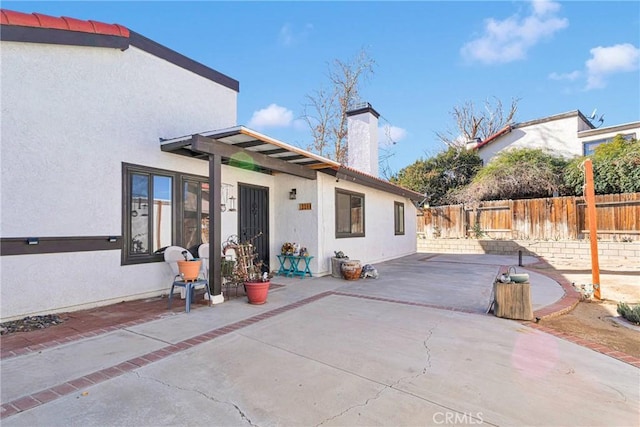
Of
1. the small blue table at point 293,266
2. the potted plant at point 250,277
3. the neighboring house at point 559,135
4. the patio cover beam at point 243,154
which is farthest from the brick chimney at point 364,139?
the neighboring house at point 559,135

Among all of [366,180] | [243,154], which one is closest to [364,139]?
[366,180]

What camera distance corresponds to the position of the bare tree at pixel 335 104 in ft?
60.1

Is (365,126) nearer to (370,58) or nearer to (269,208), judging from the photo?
(269,208)

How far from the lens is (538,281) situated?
763 centimetres

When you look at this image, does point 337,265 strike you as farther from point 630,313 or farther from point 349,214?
point 630,313

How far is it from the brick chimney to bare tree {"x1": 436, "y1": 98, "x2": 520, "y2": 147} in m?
17.8

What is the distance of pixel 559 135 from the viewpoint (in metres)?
17.9

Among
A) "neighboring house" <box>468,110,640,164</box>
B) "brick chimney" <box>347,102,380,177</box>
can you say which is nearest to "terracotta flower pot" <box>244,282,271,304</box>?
"brick chimney" <box>347,102,380,177</box>

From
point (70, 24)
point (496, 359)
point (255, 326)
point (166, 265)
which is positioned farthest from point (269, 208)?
point (496, 359)

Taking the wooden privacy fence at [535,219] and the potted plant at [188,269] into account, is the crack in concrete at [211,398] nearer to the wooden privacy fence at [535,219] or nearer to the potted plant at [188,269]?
the potted plant at [188,269]

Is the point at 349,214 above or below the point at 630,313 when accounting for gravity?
above

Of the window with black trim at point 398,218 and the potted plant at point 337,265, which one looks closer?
the potted plant at point 337,265

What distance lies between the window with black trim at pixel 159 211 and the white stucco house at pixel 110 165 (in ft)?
0.06

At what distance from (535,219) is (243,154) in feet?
42.8
